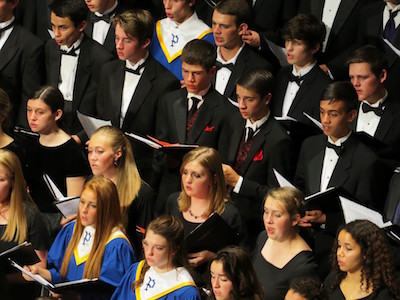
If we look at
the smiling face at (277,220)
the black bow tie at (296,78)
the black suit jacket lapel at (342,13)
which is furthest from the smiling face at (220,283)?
the black suit jacket lapel at (342,13)

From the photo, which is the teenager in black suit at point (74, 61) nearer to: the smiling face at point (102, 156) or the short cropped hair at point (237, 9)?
the short cropped hair at point (237, 9)

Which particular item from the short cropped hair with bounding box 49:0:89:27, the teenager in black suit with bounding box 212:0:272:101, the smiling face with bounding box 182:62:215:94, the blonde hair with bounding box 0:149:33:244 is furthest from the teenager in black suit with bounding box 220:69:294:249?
the short cropped hair with bounding box 49:0:89:27

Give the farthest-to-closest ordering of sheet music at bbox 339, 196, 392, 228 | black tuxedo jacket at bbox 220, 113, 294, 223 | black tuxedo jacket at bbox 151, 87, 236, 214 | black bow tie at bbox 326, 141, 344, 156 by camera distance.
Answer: black tuxedo jacket at bbox 151, 87, 236, 214 → black tuxedo jacket at bbox 220, 113, 294, 223 → black bow tie at bbox 326, 141, 344, 156 → sheet music at bbox 339, 196, 392, 228

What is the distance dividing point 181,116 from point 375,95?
47.5 inches

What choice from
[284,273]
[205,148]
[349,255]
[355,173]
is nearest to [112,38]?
[205,148]

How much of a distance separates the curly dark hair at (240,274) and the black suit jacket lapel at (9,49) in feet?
9.73

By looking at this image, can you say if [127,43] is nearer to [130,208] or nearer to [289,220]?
[130,208]

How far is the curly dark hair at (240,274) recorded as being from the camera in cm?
546

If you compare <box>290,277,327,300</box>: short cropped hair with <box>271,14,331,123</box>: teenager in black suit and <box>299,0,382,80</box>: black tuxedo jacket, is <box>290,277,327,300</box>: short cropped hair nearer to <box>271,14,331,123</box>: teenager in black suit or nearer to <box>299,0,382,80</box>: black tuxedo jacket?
<box>271,14,331,123</box>: teenager in black suit

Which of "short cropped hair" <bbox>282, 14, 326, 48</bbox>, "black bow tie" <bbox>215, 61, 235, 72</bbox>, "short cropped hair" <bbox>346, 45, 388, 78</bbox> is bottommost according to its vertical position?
"black bow tie" <bbox>215, 61, 235, 72</bbox>

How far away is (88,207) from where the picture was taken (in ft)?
19.7

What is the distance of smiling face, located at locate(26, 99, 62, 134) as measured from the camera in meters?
6.87

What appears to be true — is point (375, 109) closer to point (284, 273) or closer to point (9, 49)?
point (284, 273)

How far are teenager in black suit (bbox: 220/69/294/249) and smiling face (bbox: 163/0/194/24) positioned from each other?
1172 millimetres
